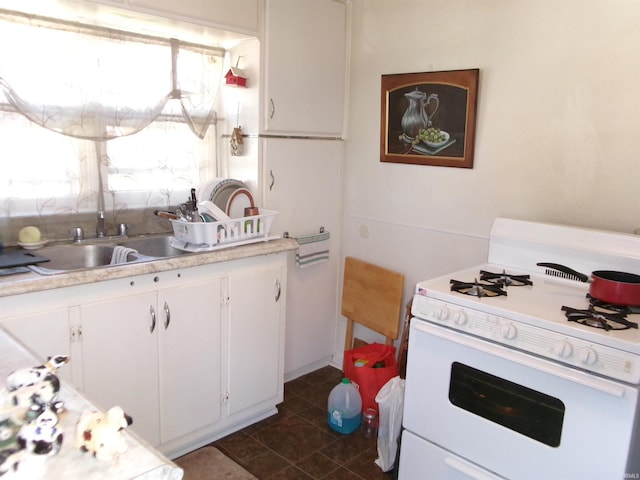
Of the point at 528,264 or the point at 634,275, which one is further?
the point at 528,264

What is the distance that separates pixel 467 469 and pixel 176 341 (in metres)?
1.31

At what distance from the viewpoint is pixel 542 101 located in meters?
2.32

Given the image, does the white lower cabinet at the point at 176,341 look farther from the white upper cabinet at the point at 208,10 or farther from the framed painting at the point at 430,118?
the white upper cabinet at the point at 208,10

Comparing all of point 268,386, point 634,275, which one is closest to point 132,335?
point 268,386

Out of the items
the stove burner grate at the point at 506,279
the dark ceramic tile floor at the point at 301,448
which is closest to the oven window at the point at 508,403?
the stove burner grate at the point at 506,279

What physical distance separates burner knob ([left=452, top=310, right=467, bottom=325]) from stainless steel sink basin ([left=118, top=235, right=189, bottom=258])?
4.57 ft

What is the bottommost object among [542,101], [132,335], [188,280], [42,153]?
[132,335]

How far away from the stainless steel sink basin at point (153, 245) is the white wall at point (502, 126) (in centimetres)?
115

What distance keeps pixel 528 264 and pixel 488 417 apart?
742 millimetres

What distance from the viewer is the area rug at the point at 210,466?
2.29 meters

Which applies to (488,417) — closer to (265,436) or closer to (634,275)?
(634,275)

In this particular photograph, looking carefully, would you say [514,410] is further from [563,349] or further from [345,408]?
[345,408]

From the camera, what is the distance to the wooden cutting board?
193cm

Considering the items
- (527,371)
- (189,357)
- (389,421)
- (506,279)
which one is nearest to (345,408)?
(389,421)
